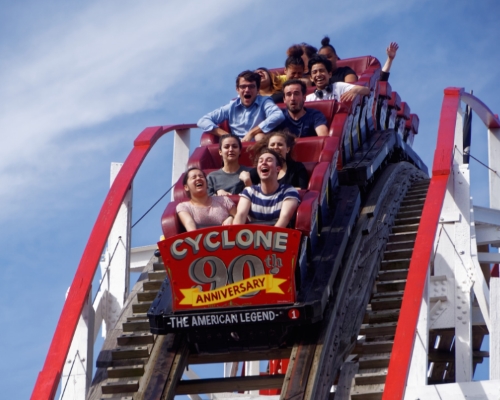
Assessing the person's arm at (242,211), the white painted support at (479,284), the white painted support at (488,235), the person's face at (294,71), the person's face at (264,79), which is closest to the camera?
the person's arm at (242,211)

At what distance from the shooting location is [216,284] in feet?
19.9

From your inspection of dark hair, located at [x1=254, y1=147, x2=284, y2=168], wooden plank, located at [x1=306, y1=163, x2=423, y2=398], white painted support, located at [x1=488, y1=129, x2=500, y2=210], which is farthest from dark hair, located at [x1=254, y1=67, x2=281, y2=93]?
dark hair, located at [x1=254, y1=147, x2=284, y2=168]

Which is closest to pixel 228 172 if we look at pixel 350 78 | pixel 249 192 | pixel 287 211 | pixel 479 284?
pixel 249 192

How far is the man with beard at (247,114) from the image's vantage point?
8.22 m

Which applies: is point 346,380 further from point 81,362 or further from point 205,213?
point 81,362

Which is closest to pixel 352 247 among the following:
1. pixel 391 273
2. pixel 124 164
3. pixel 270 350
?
pixel 391 273

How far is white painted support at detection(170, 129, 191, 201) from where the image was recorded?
30.2 feet

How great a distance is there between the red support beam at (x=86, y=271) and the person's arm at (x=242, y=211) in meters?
0.87

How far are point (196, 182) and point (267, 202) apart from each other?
52cm

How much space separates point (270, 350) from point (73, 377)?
52.0 inches

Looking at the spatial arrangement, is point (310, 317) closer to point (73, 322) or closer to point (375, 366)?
point (375, 366)

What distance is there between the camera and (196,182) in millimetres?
6789

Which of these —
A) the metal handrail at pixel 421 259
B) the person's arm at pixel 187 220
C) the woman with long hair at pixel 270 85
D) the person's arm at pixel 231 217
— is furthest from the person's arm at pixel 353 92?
the person's arm at pixel 187 220

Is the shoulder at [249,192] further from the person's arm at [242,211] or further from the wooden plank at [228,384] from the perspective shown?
the wooden plank at [228,384]
